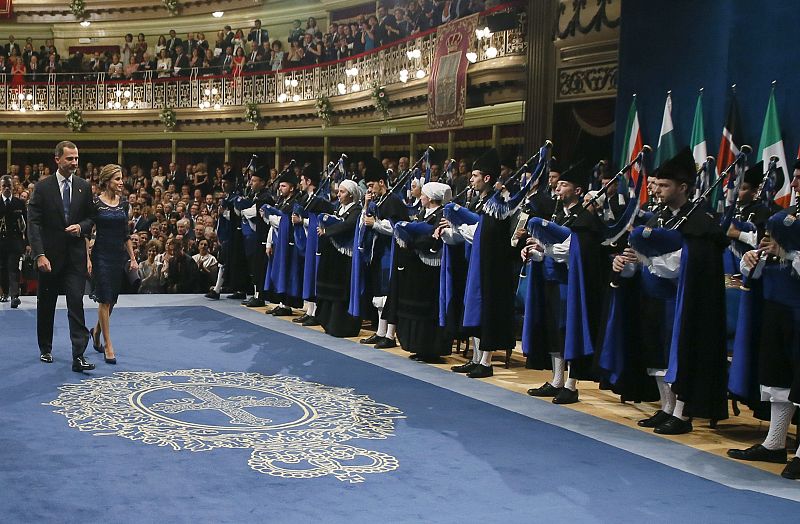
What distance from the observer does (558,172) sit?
8930 millimetres

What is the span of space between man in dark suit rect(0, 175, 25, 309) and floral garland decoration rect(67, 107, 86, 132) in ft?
52.8

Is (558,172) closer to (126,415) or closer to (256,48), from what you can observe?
(126,415)

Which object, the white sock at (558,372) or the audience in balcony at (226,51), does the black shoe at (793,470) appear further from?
the audience in balcony at (226,51)

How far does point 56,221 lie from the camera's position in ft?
26.0

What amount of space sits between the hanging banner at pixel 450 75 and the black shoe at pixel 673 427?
394 inches

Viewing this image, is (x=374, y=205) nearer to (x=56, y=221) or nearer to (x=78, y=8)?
(x=56, y=221)

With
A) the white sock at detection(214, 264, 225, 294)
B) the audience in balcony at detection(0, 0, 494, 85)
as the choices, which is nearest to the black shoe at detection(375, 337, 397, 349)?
the white sock at detection(214, 264, 225, 294)

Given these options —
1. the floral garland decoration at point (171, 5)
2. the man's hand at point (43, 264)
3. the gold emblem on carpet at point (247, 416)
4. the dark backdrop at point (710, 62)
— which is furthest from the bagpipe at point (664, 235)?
the floral garland decoration at point (171, 5)

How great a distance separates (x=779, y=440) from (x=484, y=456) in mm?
1773

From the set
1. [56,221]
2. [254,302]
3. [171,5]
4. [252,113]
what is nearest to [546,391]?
[56,221]

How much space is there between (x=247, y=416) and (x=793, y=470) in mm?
3363

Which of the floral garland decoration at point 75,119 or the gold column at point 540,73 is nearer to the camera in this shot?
the gold column at point 540,73

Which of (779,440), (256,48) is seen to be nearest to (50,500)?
(779,440)

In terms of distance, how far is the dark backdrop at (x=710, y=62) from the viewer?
930cm
